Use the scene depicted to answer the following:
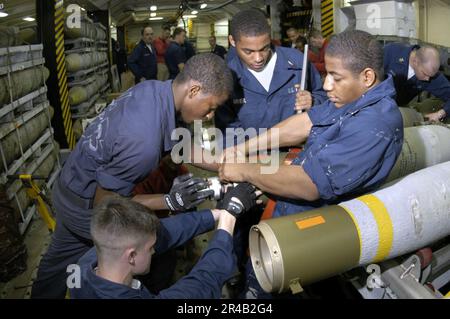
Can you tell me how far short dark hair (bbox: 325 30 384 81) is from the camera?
1.69 m

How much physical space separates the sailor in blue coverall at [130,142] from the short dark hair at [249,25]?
0.61 metres

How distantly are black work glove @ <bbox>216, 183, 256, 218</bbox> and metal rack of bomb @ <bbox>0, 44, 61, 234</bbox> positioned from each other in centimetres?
207

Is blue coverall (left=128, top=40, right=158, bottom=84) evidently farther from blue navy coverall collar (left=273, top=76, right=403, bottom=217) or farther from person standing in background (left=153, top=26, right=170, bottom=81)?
blue navy coverall collar (left=273, top=76, right=403, bottom=217)

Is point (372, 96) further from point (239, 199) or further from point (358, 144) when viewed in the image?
point (239, 199)

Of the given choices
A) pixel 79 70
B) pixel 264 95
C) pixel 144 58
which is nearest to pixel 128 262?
pixel 264 95

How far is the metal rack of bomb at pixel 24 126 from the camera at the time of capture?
366 cm

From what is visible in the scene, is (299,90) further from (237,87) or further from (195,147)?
(195,147)

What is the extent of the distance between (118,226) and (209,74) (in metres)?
0.90

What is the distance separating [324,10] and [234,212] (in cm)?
599

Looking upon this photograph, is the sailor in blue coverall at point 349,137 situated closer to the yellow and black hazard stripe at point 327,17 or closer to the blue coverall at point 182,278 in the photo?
A: the blue coverall at point 182,278

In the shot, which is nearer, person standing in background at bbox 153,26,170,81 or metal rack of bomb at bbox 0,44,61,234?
metal rack of bomb at bbox 0,44,61,234

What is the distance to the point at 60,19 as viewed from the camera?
5.53 m

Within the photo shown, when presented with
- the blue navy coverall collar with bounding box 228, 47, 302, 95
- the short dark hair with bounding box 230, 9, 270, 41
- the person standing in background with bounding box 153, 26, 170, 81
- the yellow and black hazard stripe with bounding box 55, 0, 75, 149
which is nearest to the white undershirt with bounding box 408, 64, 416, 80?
the blue navy coverall collar with bounding box 228, 47, 302, 95

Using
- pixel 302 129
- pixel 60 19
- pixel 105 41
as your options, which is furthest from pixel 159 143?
pixel 105 41
